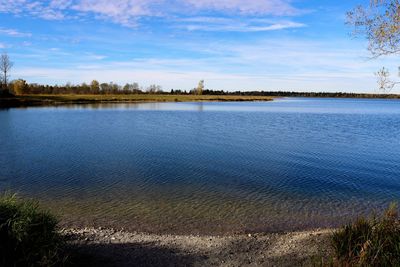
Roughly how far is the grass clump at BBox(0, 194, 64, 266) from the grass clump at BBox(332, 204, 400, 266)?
5.45 meters

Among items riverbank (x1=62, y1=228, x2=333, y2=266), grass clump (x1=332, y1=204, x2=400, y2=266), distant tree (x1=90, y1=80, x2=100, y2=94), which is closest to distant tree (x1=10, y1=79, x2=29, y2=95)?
distant tree (x1=90, y1=80, x2=100, y2=94)

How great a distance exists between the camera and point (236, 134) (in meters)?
34.7

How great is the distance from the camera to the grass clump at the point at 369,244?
6.43 metres

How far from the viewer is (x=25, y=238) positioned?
21.5 feet

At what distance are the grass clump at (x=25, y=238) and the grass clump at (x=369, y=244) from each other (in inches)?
215

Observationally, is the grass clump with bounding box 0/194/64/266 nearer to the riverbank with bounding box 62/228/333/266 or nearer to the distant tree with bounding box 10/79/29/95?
the riverbank with bounding box 62/228/333/266

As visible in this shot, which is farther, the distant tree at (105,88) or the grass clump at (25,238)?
the distant tree at (105,88)

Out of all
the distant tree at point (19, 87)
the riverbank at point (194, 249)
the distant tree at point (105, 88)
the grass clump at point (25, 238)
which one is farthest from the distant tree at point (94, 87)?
the grass clump at point (25, 238)

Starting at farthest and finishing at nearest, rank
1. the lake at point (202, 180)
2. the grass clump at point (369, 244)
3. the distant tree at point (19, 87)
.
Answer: the distant tree at point (19, 87)
the lake at point (202, 180)
the grass clump at point (369, 244)

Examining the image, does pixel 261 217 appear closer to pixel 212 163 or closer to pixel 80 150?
pixel 212 163

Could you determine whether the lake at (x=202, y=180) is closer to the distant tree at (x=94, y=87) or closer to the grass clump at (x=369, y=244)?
the grass clump at (x=369, y=244)

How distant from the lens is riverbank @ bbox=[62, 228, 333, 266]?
26.1 ft

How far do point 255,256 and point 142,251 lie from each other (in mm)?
2745

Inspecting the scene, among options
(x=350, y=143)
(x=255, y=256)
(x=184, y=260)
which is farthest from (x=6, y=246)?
(x=350, y=143)
